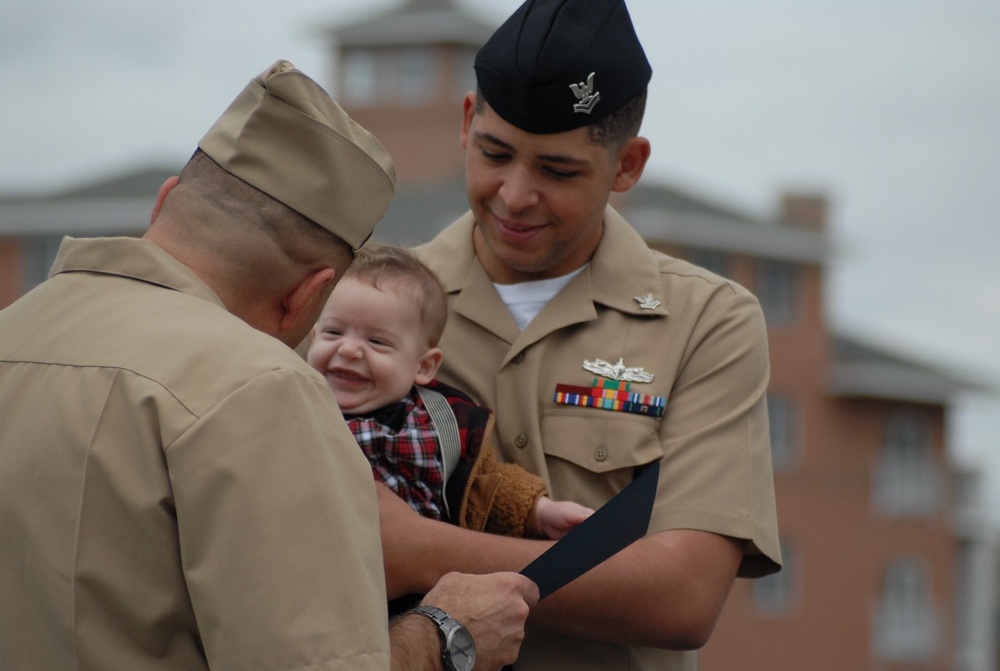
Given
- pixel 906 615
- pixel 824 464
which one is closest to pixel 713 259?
pixel 824 464

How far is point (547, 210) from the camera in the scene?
12.4ft

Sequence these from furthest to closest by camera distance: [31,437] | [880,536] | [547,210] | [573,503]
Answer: [880,536]
[547,210]
[573,503]
[31,437]

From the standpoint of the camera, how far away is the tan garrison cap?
110 inches

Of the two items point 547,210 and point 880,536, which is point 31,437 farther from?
point 880,536

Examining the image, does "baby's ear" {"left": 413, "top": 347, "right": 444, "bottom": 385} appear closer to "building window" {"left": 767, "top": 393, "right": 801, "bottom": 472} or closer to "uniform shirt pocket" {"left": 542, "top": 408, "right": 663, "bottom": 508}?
"uniform shirt pocket" {"left": 542, "top": 408, "right": 663, "bottom": 508}

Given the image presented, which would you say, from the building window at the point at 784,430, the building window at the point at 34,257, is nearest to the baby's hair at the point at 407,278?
the building window at the point at 34,257

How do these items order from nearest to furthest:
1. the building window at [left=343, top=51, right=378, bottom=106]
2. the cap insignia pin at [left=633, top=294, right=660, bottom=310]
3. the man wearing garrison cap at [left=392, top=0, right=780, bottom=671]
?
the man wearing garrison cap at [left=392, top=0, right=780, bottom=671] < the cap insignia pin at [left=633, top=294, right=660, bottom=310] < the building window at [left=343, top=51, right=378, bottom=106]

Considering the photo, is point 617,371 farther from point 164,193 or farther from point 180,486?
point 180,486

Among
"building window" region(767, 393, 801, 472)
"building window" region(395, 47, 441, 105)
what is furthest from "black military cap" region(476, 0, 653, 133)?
"building window" region(395, 47, 441, 105)

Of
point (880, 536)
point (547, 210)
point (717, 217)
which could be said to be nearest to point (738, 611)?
point (880, 536)

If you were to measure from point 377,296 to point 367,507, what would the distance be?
105 cm

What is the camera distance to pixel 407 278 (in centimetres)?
365

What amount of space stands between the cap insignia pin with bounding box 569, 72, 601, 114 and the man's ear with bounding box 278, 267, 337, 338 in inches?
42.4

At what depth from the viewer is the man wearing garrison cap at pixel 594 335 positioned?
355 centimetres
